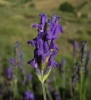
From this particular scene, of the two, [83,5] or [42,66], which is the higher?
[83,5]

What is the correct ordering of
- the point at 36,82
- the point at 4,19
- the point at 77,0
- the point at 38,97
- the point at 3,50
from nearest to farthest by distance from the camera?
the point at 38,97
the point at 36,82
the point at 3,50
the point at 4,19
the point at 77,0

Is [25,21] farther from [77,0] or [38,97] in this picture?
[77,0]

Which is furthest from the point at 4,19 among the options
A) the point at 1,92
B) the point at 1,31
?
the point at 1,92

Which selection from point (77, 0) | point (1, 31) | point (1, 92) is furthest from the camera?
point (77, 0)

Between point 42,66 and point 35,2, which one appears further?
point 35,2
